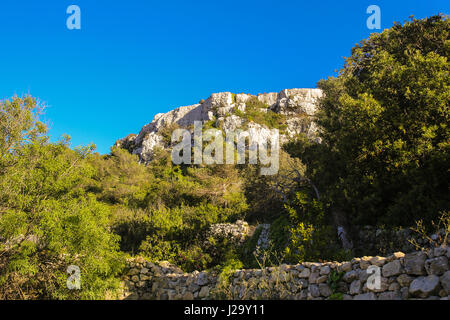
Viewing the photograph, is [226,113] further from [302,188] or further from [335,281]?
[335,281]

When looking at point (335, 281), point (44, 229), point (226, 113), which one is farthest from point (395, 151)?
point (226, 113)

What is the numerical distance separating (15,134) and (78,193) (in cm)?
297

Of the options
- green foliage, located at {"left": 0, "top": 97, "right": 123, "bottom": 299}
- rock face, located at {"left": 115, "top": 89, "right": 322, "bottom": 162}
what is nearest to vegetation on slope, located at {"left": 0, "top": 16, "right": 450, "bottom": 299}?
green foliage, located at {"left": 0, "top": 97, "right": 123, "bottom": 299}

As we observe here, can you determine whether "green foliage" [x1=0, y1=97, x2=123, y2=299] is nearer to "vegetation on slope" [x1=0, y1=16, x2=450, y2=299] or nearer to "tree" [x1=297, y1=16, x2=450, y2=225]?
"vegetation on slope" [x1=0, y1=16, x2=450, y2=299]

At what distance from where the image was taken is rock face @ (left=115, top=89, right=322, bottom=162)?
43.0m

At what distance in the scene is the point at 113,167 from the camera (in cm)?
3228

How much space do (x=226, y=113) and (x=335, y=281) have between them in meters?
42.1

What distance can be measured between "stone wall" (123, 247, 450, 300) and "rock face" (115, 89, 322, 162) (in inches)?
1227

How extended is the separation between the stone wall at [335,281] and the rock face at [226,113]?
31175 mm

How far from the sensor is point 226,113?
4666cm
